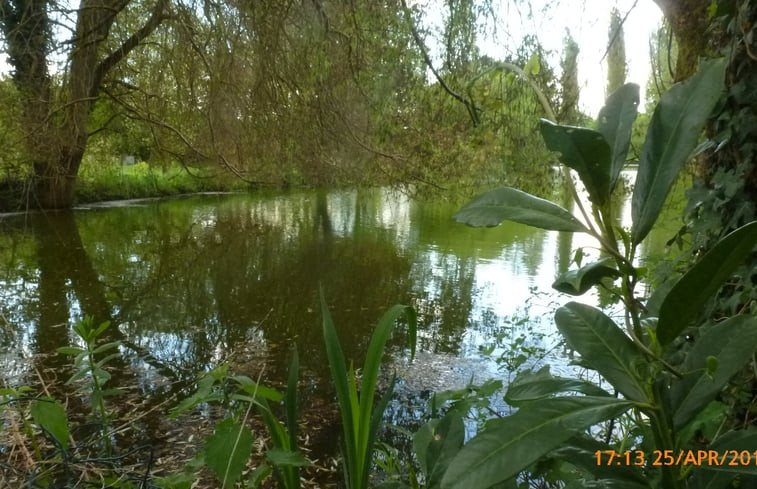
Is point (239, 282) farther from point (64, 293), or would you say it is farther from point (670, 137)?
point (670, 137)

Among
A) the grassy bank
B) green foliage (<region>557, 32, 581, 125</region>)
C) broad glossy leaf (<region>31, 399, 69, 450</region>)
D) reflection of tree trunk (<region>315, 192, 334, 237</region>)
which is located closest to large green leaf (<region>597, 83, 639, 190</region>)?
broad glossy leaf (<region>31, 399, 69, 450</region>)

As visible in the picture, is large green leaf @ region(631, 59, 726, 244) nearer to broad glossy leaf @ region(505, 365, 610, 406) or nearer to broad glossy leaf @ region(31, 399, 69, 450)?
broad glossy leaf @ region(505, 365, 610, 406)

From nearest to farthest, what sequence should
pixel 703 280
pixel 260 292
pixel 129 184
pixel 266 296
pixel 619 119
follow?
1. pixel 703 280
2. pixel 619 119
3. pixel 266 296
4. pixel 260 292
5. pixel 129 184

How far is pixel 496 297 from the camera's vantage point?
16.8 feet

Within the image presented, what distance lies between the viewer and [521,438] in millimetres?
426

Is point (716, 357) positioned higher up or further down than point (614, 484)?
higher up

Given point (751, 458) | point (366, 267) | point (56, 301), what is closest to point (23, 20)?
point (751, 458)

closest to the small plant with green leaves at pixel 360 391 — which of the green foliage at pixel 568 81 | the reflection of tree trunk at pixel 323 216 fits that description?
the green foliage at pixel 568 81

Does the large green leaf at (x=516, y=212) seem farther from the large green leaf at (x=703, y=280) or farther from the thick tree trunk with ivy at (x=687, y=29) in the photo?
the thick tree trunk with ivy at (x=687, y=29)

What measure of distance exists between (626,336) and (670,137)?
0.67ft

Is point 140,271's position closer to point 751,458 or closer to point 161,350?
point 161,350

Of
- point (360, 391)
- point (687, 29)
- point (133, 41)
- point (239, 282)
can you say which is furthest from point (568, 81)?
point (239, 282)

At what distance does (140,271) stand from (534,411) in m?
6.32
